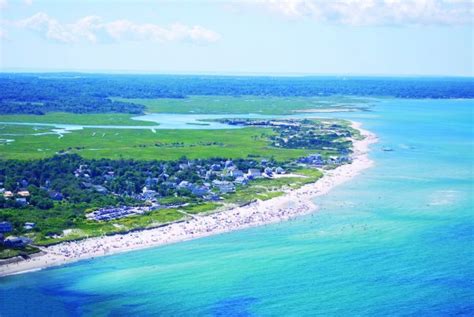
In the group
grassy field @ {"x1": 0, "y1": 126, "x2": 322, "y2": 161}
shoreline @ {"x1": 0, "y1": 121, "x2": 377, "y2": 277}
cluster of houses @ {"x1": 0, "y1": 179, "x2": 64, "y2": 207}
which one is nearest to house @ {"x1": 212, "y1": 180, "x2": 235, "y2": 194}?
shoreline @ {"x1": 0, "y1": 121, "x2": 377, "y2": 277}

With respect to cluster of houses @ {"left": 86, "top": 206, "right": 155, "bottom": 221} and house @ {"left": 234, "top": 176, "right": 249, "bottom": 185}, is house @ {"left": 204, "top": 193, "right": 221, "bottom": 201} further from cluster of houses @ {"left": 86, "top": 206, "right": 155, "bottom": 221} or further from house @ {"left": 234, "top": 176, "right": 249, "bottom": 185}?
house @ {"left": 234, "top": 176, "right": 249, "bottom": 185}

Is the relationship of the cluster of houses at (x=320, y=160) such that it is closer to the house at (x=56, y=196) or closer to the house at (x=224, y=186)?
the house at (x=224, y=186)

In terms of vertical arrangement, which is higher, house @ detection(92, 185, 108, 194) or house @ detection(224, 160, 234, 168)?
house @ detection(224, 160, 234, 168)

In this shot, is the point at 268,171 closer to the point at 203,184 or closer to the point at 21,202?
the point at 203,184

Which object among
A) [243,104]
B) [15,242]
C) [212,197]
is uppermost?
[243,104]

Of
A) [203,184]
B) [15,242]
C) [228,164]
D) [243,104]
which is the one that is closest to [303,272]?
[15,242]
